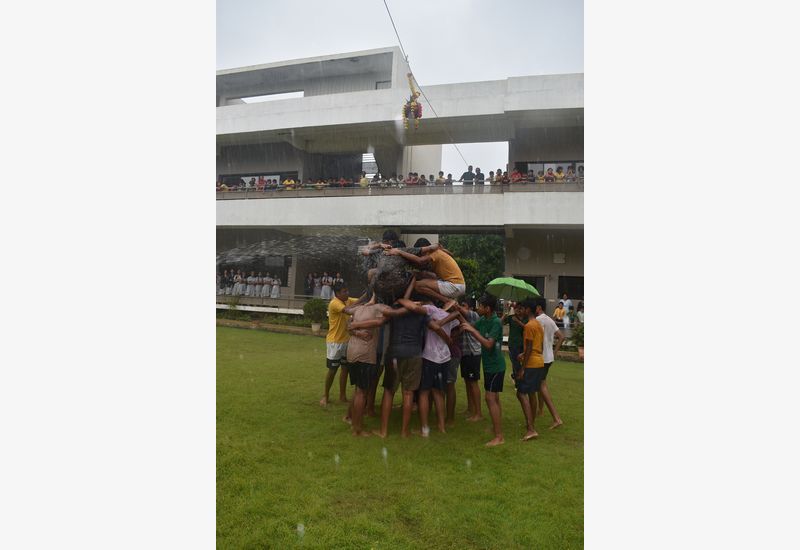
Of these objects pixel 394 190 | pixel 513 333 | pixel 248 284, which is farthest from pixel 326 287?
pixel 513 333

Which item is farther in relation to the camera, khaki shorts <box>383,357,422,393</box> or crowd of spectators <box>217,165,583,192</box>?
khaki shorts <box>383,357,422,393</box>

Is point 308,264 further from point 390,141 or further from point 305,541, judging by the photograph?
point 305,541

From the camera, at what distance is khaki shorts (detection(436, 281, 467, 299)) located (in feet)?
9.10

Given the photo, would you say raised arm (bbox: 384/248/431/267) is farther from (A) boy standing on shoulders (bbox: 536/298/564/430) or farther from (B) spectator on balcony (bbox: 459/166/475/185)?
(A) boy standing on shoulders (bbox: 536/298/564/430)

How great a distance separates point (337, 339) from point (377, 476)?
1034mm

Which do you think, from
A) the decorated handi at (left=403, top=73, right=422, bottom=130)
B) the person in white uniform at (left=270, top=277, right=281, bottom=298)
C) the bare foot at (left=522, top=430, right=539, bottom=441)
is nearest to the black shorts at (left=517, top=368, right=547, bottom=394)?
the bare foot at (left=522, top=430, right=539, bottom=441)

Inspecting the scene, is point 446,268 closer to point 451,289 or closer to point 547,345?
point 451,289

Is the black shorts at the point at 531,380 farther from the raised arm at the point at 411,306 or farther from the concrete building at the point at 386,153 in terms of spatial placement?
the raised arm at the point at 411,306

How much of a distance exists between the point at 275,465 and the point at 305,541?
1.78 ft

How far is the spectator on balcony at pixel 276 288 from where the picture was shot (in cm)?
361

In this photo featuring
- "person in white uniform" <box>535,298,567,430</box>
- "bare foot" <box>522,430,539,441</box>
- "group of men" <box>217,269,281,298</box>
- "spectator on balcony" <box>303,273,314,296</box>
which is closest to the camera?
"bare foot" <box>522,430,539,441</box>

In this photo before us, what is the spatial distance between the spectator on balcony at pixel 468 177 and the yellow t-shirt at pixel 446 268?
0.47m

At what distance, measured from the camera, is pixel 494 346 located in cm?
288

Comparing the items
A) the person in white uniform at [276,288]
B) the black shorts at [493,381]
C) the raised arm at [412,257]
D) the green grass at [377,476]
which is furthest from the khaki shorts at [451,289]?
the person in white uniform at [276,288]
